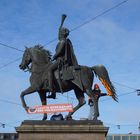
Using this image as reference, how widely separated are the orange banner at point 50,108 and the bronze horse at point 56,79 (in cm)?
24

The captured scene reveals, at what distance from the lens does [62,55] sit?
71.6ft

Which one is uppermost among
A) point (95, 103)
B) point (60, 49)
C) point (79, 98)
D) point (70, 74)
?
point (60, 49)

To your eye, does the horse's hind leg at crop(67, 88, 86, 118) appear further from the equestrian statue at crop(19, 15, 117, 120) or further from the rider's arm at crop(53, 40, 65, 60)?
the rider's arm at crop(53, 40, 65, 60)

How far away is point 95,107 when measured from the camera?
20844 mm

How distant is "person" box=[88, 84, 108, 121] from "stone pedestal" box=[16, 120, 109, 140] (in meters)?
0.53

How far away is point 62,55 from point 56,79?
46.6 inches

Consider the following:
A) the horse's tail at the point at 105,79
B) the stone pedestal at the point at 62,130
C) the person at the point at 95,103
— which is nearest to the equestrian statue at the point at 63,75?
the horse's tail at the point at 105,79

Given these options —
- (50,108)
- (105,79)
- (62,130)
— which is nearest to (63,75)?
(50,108)

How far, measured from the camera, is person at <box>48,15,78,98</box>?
843 inches

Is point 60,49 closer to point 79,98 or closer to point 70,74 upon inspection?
point 70,74

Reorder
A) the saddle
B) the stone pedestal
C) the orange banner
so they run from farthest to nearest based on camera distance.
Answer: the saddle < the orange banner < the stone pedestal

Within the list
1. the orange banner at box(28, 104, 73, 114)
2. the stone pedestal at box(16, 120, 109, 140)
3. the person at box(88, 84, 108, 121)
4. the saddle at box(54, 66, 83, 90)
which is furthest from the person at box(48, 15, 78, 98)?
the stone pedestal at box(16, 120, 109, 140)

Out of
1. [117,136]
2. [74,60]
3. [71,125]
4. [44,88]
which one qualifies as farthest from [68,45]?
[117,136]

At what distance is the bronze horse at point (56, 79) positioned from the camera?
69.7 feet
